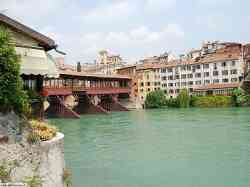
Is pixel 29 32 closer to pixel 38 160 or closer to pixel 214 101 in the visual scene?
pixel 38 160

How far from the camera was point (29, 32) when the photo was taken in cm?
783

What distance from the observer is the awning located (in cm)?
745

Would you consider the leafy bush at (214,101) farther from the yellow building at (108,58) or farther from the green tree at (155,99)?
the yellow building at (108,58)

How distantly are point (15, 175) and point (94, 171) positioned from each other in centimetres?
605

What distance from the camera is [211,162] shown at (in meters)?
12.1

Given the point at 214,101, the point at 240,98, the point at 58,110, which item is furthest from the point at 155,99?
the point at 58,110

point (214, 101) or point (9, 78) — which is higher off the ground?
point (9, 78)

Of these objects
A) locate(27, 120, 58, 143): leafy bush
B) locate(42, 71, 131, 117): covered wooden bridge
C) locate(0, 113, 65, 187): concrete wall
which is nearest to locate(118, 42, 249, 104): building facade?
locate(42, 71, 131, 117): covered wooden bridge

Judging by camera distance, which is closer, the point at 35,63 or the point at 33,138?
the point at 33,138

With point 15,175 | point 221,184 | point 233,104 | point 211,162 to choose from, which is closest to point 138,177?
point 221,184

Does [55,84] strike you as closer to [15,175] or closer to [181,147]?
[181,147]

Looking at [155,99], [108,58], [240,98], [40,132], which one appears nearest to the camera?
[40,132]

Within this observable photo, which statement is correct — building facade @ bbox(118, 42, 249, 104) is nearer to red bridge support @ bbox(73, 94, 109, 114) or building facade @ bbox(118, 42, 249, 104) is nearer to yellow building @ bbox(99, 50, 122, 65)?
red bridge support @ bbox(73, 94, 109, 114)

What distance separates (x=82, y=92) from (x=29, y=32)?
3718 cm
